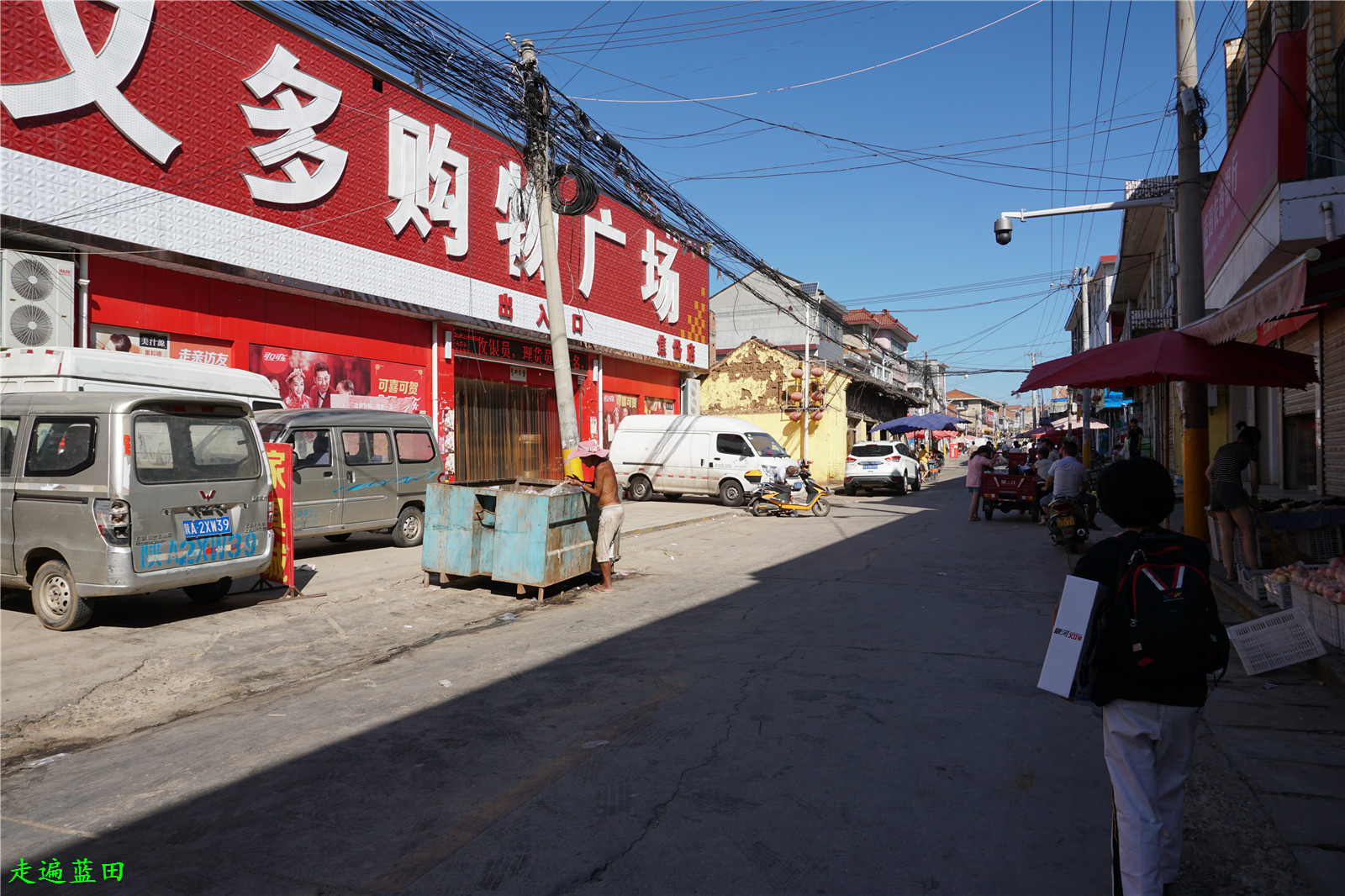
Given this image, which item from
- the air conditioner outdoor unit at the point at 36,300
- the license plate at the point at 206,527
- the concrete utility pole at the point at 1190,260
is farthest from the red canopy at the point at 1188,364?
the air conditioner outdoor unit at the point at 36,300

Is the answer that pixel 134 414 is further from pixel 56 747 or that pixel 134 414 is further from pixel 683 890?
pixel 683 890

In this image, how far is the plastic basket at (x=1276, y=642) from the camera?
219 inches

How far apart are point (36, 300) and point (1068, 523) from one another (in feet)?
49.5

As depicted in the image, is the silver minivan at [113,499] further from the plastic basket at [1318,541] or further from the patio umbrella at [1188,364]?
the plastic basket at [1318,541]

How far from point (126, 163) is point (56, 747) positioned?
10.5m

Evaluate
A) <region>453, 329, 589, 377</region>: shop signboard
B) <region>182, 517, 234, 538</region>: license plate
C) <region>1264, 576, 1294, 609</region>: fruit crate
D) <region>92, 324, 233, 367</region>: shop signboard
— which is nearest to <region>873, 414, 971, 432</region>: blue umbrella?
<region>453, 329, 589, 377</region>: shop signboard

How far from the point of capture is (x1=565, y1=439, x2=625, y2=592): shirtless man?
9.23 m

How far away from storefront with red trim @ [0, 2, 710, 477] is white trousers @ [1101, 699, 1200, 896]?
13.5 meters

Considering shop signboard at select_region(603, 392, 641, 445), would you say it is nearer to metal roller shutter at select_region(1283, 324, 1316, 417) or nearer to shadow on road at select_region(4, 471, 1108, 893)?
metal roller shutter at select_region(1283, 324, 1316, 417)

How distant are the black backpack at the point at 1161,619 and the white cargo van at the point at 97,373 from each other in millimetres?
7943

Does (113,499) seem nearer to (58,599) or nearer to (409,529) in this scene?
(58,599)

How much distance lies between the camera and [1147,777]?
2.69m

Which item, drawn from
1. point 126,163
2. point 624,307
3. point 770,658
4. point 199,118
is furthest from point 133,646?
point 624,307

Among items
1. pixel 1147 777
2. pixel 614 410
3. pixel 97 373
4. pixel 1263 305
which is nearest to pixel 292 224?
pixel 97 373
